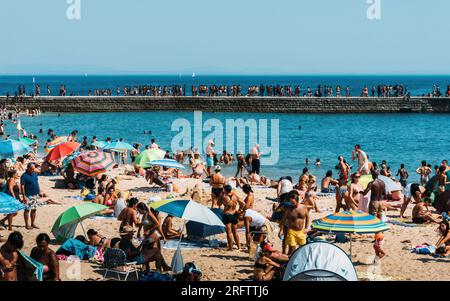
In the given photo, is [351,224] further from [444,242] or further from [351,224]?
[444,242]

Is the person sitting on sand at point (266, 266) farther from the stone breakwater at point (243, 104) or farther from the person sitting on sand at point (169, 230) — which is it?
the stone breakwater at point (243, 104)

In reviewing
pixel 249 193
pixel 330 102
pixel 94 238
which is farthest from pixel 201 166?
pixel 330 102

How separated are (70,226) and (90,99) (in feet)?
149

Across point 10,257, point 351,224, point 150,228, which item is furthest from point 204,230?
point 10,257

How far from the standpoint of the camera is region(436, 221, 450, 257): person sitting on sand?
12109 millimetres

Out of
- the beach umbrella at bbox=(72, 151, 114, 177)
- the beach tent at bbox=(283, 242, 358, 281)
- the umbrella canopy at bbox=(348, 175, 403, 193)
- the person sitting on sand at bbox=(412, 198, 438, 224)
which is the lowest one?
the person sitting on sand at bbox=(412, 198, 438, 224)

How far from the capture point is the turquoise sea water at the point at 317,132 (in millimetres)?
33562

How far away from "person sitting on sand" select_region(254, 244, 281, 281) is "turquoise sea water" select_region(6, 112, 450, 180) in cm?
1606

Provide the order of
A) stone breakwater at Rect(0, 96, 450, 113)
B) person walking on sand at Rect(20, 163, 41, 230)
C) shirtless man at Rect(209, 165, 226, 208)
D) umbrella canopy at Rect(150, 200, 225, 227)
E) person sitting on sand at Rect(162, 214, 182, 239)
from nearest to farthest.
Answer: umbrella canopy at Rect(150, 200, 225, 227), person sitting on sand at Rect(162, 214, 182, 239), person walking on sand at Rect(20, 163, 41, 230), shirtless man at Rect(209, 165, 226, 208), stone breakwater at Rect(0, 96, 450, 113)

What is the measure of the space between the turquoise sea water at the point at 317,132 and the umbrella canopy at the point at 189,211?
15277 mm

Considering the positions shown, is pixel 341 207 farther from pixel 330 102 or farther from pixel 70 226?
pixel 330 102

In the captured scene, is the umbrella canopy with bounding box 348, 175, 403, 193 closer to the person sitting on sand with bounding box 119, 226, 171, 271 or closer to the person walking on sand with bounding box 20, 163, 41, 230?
the person sitting on sand with bounding box 119, 226, 171, 271

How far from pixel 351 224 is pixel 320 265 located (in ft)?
6.80

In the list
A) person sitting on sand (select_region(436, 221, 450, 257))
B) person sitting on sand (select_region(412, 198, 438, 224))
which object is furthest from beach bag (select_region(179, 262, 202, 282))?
person sitting on sand (select_region(412, 198, 438, 224))
